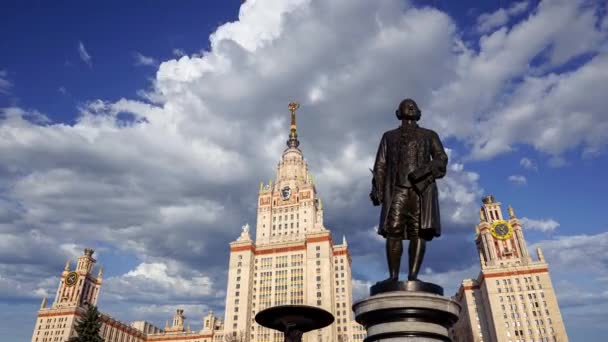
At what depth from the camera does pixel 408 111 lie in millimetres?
9117

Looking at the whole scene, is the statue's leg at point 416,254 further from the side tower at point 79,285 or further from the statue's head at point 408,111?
the side tower at point 79,285

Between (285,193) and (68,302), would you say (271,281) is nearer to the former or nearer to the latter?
(285,193)

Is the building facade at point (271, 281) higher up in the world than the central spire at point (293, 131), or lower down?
lower down

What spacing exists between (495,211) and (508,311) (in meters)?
26.9

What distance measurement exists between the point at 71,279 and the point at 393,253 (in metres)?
118

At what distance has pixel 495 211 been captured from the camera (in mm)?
102688

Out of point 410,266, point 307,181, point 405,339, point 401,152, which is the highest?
point 307,181

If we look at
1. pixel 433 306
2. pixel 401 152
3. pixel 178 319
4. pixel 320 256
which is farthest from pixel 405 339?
pixel 178 319

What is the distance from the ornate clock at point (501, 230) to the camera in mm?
95750

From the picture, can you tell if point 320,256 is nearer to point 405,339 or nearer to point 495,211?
point 495,211

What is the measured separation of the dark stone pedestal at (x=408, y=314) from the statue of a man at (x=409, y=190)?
1.96 ft

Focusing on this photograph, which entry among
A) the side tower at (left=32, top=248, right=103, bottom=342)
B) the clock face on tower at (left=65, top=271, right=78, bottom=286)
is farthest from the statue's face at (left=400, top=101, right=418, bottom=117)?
the clock face on tower at (left=65, top=271, right=78, bottom=286)

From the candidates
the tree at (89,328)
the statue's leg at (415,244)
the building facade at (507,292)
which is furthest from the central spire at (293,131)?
the statue's leg at (415,244)

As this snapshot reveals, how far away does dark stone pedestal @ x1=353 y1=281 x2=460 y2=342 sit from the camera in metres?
7.17
